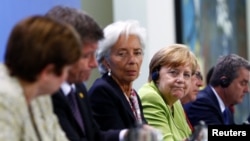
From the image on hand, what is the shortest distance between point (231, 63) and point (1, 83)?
9.64ft

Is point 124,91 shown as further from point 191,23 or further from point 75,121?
point 191,23

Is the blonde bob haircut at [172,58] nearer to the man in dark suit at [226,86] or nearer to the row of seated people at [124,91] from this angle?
the row of seated people at [124,91]

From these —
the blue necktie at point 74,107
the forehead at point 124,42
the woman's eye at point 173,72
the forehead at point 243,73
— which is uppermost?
the forehead at point 124,42

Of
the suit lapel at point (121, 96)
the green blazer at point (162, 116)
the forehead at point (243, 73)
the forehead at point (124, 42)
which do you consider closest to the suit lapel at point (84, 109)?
the suit lapel at point (121, 96)

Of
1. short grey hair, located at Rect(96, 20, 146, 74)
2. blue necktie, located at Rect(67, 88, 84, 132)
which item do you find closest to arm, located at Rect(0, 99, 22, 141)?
blue necktie, located at Rect(67, 88, 84, 132)

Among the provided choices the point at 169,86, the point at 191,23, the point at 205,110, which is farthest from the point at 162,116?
the point at 191,23

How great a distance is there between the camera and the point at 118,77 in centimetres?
361

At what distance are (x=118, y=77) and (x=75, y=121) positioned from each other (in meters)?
0.69

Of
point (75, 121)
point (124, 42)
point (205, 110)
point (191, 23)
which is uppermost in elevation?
point (124, 42)

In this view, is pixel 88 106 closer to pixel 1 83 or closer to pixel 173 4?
pixel 1 83

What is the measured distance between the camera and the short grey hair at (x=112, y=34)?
3543mm

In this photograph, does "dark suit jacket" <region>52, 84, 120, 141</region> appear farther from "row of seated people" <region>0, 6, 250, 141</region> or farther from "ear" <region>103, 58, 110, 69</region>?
"ear" <region>103, 58, 110, 69</region>

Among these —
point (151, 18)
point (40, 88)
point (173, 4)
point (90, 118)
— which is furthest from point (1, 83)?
point (173, 4)

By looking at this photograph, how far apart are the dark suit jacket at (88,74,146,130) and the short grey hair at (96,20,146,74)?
0.15 metres
